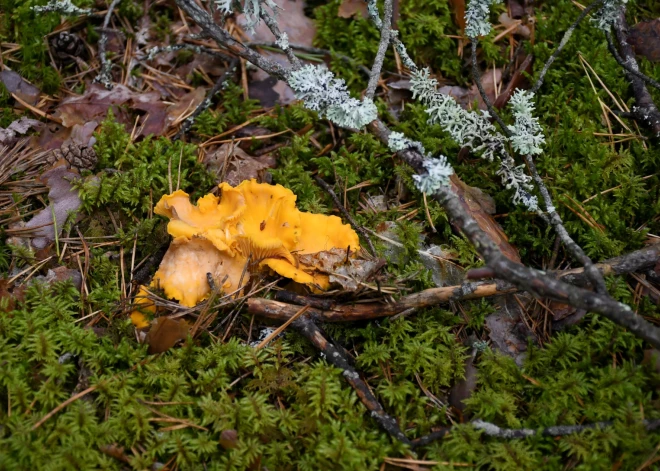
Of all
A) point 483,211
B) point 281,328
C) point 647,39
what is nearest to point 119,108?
point 281,328

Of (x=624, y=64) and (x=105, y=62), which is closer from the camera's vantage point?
(x=624, y=64)

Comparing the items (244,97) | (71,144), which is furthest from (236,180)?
(71,144)

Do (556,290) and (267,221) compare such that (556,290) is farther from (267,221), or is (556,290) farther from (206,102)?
(206,102)

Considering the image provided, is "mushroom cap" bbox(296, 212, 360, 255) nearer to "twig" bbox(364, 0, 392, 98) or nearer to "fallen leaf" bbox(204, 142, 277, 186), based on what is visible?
"fallen leaf" bbox(204, 142, 277, 186)

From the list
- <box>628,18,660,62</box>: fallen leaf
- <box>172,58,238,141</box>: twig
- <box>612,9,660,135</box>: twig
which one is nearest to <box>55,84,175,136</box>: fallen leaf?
<box>172,58,238,141</box>: twig

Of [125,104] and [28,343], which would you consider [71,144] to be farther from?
[28,343]

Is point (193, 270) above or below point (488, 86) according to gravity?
below
